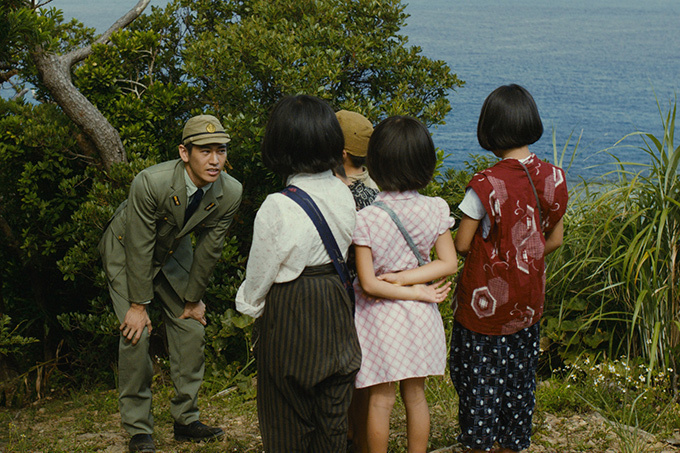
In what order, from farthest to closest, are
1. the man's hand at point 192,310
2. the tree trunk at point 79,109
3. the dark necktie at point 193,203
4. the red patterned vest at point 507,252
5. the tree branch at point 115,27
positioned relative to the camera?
the tree branch at point 115,27 → the tree trunk at point 79,109 → the man's hand at point 192,310 → the dark necktie at point 193,203 → the red patterned vest at point 507,252

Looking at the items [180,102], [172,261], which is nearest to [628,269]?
[172,261]

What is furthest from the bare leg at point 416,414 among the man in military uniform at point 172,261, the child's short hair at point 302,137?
the man in military uniform at point 172,261

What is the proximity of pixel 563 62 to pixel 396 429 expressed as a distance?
838 inches

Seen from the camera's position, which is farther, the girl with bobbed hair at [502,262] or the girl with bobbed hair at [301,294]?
the girl with bobbed hair at [502,262]

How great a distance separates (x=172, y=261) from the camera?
Answer: 3.83 meters

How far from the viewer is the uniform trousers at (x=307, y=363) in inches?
106

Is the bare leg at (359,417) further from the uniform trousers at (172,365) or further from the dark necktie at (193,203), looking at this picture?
the dark necktie at (193,203)

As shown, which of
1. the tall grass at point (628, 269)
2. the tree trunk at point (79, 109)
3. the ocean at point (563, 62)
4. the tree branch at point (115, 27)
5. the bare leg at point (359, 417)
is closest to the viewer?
the bare leg at point (359, 417)

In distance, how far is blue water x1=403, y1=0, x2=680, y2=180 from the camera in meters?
19.0

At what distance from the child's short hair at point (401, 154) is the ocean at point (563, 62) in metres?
13.2

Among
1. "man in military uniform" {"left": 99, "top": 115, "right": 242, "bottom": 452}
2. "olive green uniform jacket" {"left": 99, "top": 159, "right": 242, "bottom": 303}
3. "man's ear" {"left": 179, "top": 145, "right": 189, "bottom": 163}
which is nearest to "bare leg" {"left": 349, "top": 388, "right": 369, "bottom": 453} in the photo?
"man in military uniform" {"left": 99, "top": 115, "right": 242, "bottom": 452}

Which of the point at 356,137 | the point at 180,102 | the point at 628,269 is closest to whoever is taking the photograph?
the point at 356,137

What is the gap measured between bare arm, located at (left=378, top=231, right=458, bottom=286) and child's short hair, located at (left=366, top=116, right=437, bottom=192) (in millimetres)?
274

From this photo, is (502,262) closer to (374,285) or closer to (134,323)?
(374,285)
